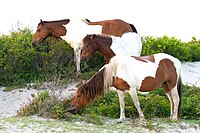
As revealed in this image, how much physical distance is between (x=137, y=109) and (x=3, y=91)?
17.2 feet

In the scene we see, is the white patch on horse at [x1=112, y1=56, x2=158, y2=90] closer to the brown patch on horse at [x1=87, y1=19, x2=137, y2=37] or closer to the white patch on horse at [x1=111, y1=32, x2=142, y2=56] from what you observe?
the white patch on horse at [x1=111, y1=32, x2=142, y2=56]

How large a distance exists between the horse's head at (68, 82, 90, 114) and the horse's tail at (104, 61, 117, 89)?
0.43 metres

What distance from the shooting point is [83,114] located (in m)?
8.81

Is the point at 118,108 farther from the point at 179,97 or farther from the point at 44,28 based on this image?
the point at 44,28

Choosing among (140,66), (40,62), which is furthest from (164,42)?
(140,66)

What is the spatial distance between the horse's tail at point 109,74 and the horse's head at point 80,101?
43 cm

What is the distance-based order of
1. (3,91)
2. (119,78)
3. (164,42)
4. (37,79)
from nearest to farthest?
(119,78) < (3,91) < (37,79) < (164,42)

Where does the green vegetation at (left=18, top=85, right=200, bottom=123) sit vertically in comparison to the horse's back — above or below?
below

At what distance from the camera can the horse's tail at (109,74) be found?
332 inches

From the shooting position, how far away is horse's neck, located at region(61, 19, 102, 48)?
12.5 meters

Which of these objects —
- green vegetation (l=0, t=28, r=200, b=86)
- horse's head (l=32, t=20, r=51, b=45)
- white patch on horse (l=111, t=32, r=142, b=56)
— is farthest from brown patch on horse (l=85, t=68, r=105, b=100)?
horse's head (l=32, t=20, r=51, b=45)

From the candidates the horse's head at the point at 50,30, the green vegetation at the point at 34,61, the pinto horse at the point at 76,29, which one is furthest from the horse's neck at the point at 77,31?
the green vegetation at the point at 34,61

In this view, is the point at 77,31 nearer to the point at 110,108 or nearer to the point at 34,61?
the point at 34,61

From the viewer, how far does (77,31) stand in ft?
41.6
